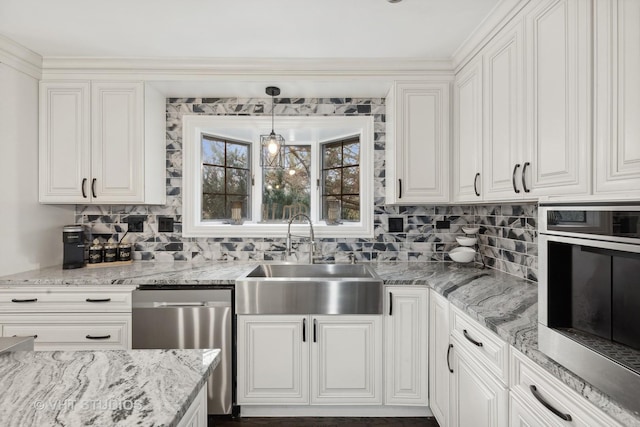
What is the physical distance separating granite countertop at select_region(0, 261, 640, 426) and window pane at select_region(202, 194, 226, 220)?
44 cm

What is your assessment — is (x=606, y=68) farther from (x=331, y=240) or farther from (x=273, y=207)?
(x=273, y=207)

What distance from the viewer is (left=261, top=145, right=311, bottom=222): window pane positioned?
9.37 ft

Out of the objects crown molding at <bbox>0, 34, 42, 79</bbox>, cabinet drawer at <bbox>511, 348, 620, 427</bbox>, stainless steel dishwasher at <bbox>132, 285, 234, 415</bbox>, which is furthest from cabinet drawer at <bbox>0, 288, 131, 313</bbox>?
cabinet drawer at <bbox>511, 348, 620, 427</bbox>

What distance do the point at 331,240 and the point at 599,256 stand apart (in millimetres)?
1942

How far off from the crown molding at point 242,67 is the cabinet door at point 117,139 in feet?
0.44

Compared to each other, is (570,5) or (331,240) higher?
(570,5)

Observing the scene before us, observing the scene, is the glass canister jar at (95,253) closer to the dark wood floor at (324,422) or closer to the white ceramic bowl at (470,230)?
the dark wood floor at (324,422)

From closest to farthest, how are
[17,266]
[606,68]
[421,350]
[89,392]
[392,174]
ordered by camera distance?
[89,392]
[606,68]
[421,350]
[17,266]
[392,174]

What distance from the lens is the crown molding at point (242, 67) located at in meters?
2.31

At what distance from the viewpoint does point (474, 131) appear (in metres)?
2.02

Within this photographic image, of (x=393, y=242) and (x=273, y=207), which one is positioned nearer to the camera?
(x=393, y=242)

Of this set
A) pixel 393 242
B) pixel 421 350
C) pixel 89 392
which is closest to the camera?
pixel 89 392

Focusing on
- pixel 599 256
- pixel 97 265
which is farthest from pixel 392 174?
pixel 97 265

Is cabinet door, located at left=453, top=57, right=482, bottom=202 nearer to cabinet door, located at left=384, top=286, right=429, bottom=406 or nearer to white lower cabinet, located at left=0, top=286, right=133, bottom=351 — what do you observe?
cabinet door, located at left=384, top=286, right=429, bottom=406
